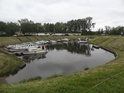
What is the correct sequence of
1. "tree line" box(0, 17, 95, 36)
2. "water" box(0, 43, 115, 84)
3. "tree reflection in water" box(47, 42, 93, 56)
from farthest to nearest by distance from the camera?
"tree line" box(0, 17, 95, 36) → "tree reflection in water" box(47, 42, 93, 56) → "water" box(0, 43, 115, 84)

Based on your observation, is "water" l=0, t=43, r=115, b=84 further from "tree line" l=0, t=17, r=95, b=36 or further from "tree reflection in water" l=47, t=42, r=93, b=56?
"tree line" l=0, t=17, r=95, b=36

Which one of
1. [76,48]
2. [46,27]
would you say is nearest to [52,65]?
[76,48]

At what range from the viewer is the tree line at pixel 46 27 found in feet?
A: 288

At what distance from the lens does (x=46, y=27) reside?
432 ft

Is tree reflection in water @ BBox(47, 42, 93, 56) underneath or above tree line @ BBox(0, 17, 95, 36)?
underneath

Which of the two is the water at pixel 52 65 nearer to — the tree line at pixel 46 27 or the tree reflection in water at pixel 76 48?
the tree reflection in water at pixel 76 48

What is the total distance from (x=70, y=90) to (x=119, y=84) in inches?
183

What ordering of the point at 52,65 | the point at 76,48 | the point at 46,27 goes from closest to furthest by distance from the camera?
the point at 52,65 → the point at 76,48 → the point at 46,27

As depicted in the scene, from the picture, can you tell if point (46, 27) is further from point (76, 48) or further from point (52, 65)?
point (52, 65)

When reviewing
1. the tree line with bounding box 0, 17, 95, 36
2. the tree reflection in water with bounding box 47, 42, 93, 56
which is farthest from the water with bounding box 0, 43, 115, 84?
the tree line with bounding box 0, 17, 95, 36

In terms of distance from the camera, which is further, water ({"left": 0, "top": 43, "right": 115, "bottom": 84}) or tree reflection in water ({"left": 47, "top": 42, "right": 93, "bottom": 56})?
tree reflection in water ({"left": 47, "top": 42, "right": 93, "bottom": 56})

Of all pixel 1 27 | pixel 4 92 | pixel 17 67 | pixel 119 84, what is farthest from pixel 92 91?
pixel 1 27

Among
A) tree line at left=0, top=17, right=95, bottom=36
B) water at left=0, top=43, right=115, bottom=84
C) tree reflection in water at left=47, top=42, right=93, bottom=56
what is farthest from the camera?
tree line at left=0, top=17, right=95, bottom=36

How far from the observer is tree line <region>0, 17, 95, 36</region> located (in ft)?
288
